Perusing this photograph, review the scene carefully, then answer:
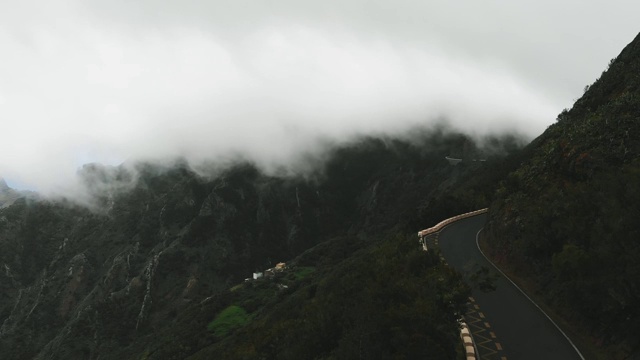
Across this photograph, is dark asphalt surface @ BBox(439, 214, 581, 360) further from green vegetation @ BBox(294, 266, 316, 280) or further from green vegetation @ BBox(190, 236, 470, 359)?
green vegetation @ BBox(294, 266, 316, 280)

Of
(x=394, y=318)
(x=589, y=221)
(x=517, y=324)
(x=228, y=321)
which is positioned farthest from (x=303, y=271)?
(x=394, y=318)

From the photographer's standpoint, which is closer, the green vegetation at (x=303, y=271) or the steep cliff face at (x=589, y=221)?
the steep cliff face at (x=589, y=221)

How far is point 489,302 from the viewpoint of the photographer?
25.0 meters

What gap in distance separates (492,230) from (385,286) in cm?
2032

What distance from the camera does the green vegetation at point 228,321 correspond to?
A: 83.9 meters

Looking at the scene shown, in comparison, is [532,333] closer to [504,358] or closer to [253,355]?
[504,358]

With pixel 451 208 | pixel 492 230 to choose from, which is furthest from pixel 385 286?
pixel 451 208

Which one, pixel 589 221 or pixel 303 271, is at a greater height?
pixel 303 271

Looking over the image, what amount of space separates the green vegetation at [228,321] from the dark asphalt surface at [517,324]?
62.0 meters

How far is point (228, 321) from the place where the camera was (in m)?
89.6

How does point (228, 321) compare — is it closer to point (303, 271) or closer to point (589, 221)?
point (303, 271)

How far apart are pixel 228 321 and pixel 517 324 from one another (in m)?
78.2

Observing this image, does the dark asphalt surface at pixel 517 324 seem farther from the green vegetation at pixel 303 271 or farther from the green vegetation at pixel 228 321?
the green vegetation at pixel 303 271

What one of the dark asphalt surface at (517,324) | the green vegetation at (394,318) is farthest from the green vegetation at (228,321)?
the green vegetation at (394,318)
